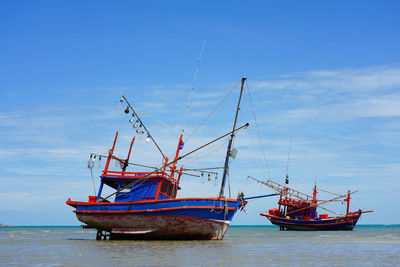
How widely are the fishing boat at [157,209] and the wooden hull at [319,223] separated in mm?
42057

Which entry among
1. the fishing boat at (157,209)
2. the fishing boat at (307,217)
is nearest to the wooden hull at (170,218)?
the fishing boat at (157,209)

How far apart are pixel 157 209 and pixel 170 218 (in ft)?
3.20

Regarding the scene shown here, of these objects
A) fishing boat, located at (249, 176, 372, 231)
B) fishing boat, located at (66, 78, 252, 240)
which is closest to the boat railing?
fishing boat, located at (66, 78, 252, 240)

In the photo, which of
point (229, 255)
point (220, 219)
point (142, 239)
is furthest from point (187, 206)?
point (229, 255)

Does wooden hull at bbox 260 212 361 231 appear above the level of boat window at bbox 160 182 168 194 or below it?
below

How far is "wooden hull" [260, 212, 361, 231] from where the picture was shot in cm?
6775

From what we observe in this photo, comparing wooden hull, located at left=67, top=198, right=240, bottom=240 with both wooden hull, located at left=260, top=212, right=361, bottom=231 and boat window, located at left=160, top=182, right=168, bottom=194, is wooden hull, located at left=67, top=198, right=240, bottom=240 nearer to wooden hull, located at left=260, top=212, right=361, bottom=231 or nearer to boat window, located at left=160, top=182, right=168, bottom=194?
boat window, located at left=160, top=182, right=168, bottom=194

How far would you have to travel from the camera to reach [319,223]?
68125 mm

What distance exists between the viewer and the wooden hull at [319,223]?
67.8 meters

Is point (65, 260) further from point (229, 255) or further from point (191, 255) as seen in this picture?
point (229, 255)

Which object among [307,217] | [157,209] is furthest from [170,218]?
[307,217]

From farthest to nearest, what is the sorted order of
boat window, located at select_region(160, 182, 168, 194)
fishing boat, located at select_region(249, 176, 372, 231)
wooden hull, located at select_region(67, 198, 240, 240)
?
fishing boat, located at select_region(249, 176, 372, 231) < boat window, located at select_region(160, 182, 168, 194) < wooden hull, located at select_region(67, 198, 240, 240)

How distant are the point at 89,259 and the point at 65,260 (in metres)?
0.95

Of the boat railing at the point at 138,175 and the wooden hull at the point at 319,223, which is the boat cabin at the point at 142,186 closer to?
the boat railing at the point at 138,175
